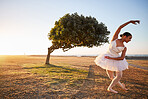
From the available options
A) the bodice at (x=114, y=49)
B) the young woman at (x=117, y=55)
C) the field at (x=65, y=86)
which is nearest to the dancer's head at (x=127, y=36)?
the young woman at (x=117, y=55)

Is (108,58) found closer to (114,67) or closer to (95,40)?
(114,67)

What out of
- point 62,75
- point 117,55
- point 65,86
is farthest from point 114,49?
point 62,75

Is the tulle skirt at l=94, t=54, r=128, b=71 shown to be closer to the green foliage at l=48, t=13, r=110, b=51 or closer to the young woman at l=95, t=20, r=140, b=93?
the young woman at l=95, t=20, r=140, b=93

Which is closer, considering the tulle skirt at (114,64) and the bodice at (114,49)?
the bodice at (114,49)

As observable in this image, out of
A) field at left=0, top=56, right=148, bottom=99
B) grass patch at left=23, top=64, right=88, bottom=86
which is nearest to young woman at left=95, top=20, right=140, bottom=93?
field at left=0, top=56, right=148, bottom=99

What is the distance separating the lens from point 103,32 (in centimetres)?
1216

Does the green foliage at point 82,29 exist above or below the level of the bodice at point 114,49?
above

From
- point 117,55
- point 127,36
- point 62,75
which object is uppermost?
Result: point 127,36

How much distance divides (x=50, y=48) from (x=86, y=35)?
26.5 feet

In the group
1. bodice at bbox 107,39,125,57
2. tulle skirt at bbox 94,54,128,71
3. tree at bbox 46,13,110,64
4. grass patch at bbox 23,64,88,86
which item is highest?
tree at bbox 46,13,110,64

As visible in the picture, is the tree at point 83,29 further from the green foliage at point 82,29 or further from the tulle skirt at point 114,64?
the tulle skirt at point 114,64

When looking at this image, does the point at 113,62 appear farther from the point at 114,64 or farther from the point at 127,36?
the point at 127,36

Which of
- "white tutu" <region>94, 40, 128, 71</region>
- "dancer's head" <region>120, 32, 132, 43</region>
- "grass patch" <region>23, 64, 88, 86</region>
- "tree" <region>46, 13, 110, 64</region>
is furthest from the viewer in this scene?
"tree" <region>46, 13, 110, 64</region>

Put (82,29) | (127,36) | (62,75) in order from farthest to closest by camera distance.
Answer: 1. (82,29)
2. (62,75)
3. (127,36)
